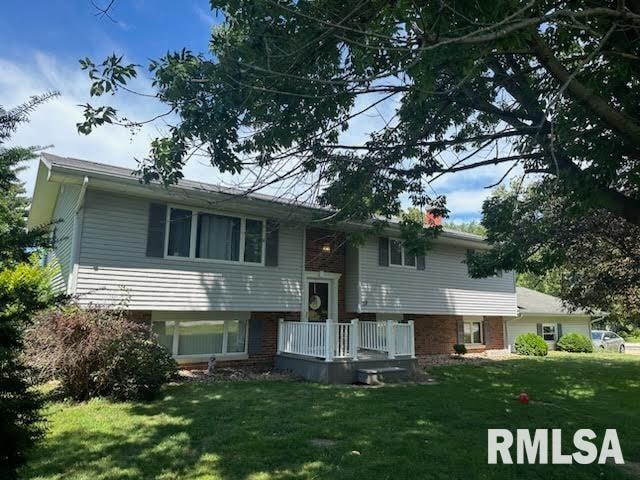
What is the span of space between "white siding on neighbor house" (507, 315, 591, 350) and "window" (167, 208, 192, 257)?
1809 cm

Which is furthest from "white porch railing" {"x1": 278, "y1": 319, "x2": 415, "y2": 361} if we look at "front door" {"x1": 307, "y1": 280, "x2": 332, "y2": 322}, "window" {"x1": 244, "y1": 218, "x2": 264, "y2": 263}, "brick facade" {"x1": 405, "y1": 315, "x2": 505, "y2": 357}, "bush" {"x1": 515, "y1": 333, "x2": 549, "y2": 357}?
"bush" {"x1": 515, "y1": 333, "x2": 549, "y2": 357}

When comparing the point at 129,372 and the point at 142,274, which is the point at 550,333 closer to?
the point at 142,274

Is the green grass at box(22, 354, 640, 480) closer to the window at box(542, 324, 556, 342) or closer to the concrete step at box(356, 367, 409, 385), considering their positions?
the concrete step at box(356, 367, 409, 385)

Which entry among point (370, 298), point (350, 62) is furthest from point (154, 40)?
point (370, 298)

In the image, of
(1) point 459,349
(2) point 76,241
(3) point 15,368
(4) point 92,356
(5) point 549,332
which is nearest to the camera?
(3) point 15,368

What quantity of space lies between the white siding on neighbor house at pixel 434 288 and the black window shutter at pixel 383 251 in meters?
0.14

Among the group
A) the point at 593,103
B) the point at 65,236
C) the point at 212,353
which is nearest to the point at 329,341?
the point at 212,353

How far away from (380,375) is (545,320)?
1980cm

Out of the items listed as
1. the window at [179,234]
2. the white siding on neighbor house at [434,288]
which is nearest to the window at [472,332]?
the white siding on neighbor house at [434,288]

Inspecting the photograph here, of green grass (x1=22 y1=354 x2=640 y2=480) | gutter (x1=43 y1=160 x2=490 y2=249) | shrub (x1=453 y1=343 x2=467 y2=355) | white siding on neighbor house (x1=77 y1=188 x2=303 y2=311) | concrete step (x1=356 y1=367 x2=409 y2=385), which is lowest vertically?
green grass (x1=22 y1=354 x2=640 y2=480)

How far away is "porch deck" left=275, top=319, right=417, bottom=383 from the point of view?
1145cm

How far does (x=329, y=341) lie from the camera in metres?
11.5

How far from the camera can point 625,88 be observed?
17.3 feet

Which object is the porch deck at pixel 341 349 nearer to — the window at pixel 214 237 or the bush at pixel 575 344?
the window at pixel 214 237
